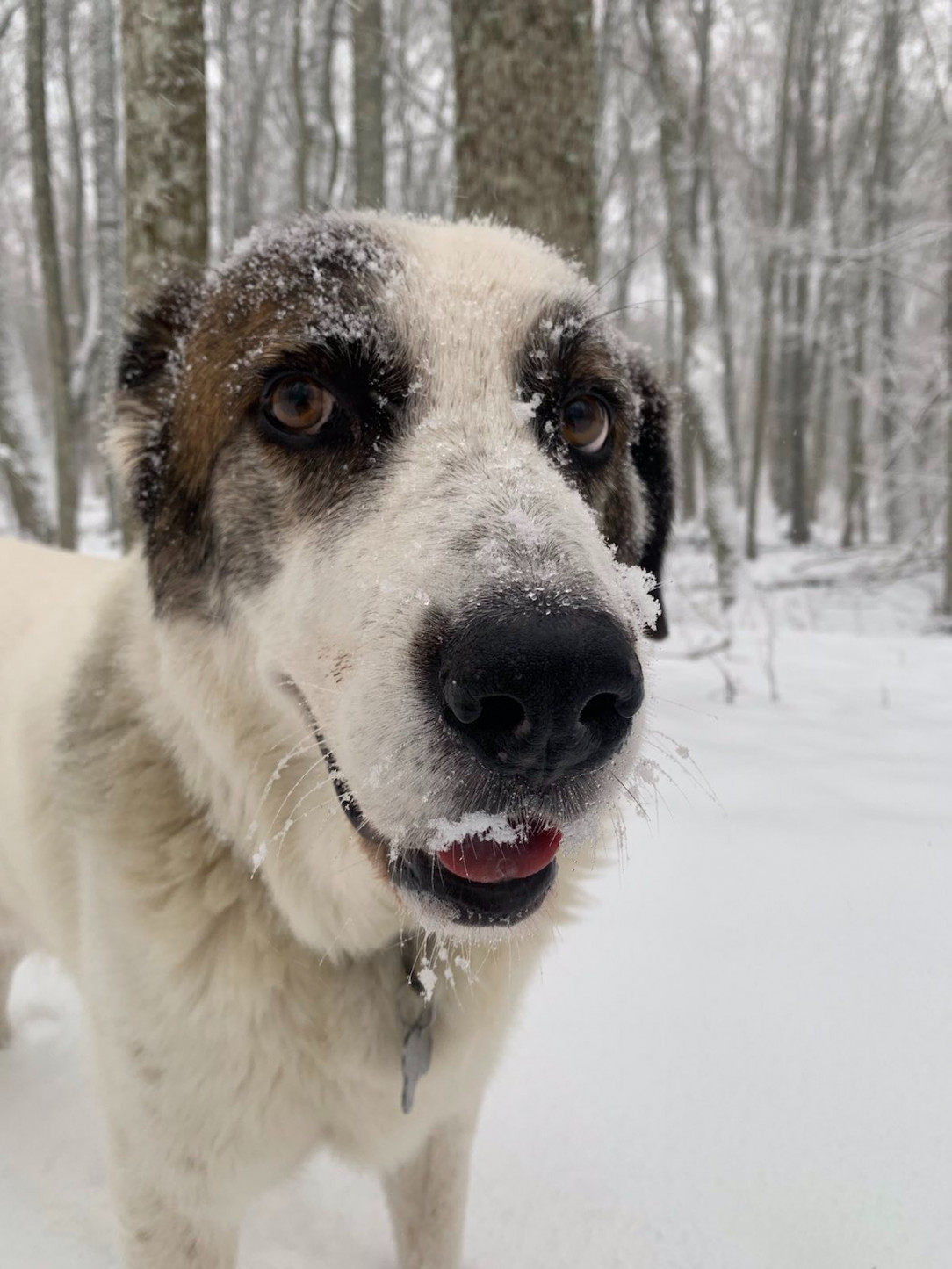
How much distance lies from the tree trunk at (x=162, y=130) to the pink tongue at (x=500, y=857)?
163 inches

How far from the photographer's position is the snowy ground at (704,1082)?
74.0 inches

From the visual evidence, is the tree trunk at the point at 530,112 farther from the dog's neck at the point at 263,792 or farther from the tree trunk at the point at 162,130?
the dog's neck at the point at 263,792

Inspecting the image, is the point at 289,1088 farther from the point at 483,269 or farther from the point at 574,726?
the point at 483,269

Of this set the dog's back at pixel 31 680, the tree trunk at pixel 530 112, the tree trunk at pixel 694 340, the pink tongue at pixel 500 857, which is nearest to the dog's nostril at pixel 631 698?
the pink tongue at pixel 500 857

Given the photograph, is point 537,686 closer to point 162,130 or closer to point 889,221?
point 162,130

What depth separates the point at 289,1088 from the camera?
1593mm

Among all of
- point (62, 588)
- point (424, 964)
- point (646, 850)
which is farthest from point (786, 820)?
point (62, 588)

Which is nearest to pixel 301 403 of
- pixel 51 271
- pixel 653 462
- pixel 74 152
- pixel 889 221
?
pixel 653 462

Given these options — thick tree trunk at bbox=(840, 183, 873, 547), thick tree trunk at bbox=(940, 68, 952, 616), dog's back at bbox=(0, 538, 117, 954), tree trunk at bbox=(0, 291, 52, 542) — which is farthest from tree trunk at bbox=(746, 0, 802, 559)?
dog's back at bbox=(0, 538, 117, 954)

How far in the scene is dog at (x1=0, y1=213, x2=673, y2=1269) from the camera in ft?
4.26

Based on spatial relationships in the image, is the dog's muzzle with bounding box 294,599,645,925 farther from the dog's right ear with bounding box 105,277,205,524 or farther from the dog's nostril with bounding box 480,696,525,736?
the dog's right ear with bounding box 105,277,205,524

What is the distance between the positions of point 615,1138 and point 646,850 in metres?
1.31

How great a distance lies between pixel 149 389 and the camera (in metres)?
1.98

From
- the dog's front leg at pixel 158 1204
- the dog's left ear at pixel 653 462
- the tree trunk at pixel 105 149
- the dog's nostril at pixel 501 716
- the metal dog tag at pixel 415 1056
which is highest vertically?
the tree trunk at pixel 105 149
